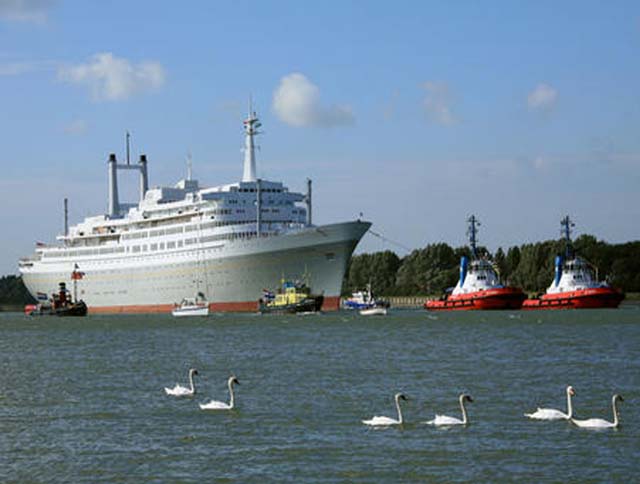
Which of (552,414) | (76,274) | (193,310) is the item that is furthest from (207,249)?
(552,414)

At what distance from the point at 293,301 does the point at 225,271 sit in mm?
11049

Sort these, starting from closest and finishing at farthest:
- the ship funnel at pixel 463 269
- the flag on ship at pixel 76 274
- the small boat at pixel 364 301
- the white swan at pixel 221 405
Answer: the white swan at pixel 221 405, the ship funnel at pixel 463 269, the flag on ship at pixel 76 274, the small boat at pixel 364 301

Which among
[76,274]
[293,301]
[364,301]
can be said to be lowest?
[293,301]

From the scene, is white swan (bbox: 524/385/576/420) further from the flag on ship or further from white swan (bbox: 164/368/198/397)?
the flag on ship

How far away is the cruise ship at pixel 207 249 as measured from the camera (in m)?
112

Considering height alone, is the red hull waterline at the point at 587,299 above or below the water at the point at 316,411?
above

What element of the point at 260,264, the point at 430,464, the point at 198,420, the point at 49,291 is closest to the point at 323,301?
the point at 260,264

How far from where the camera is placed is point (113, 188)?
157750 millimetres

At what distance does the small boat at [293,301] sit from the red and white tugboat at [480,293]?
21106 mm

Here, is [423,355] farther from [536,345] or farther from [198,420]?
[198,420]

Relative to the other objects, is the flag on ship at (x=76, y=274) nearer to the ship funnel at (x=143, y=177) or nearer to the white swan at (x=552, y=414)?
the ship funnel at (x=143, y=177)

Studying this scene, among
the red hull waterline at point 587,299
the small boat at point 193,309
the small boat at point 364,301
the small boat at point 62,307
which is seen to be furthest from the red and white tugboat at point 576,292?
the small boat at point 62,307

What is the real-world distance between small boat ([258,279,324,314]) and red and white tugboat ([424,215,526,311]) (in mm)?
21106

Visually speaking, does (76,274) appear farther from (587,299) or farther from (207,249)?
(587,299)
